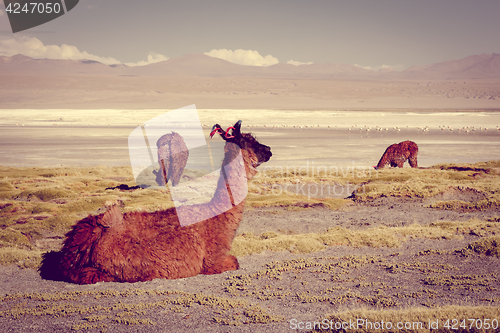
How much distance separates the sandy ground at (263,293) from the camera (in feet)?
17.4

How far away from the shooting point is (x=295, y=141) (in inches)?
1554

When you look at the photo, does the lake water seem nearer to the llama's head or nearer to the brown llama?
the brown llama

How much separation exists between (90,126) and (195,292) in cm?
5215

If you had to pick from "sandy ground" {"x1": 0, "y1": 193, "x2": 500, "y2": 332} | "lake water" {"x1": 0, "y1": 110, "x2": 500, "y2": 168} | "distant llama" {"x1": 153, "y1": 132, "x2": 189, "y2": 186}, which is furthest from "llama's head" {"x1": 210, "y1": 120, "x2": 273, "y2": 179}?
"lake water" {"x1": 0, "y1": 110, "x2": 500, "y2": 168}

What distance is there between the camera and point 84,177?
797 inches

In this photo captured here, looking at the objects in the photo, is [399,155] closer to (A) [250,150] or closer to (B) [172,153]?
(B) [172,153]

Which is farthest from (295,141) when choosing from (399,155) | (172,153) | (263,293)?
(263,293)

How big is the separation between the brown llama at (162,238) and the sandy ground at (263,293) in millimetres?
235

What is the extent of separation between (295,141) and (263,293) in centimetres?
3371

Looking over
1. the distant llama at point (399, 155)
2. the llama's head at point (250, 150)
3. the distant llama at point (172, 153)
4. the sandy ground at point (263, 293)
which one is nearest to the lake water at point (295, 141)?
the distant llama at point (399, 155)

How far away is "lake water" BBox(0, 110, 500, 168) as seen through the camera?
29.0 metres

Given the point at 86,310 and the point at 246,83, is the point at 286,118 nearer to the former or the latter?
the point at 86,310

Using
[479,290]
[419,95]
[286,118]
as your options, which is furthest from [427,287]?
[419,95]

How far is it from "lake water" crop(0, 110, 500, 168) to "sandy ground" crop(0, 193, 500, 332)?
1757 cm
